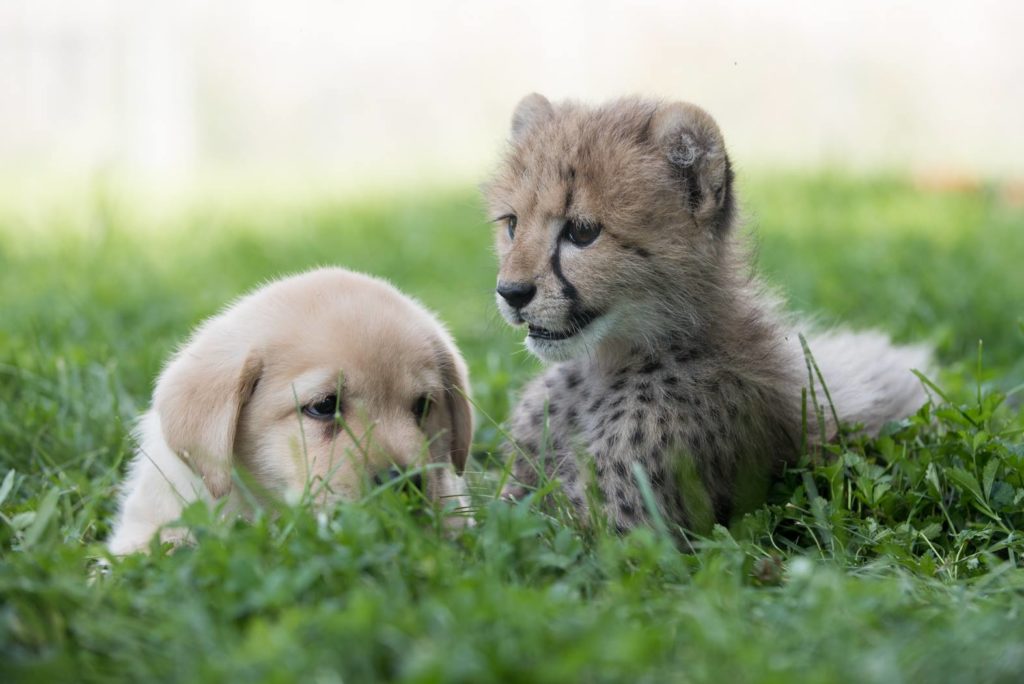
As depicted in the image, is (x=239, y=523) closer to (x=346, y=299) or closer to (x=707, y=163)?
(x=346, y=299)

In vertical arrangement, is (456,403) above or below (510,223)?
below

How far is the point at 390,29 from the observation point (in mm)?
14281

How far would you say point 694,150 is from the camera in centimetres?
346

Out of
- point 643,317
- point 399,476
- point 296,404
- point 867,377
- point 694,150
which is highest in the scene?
point 694,150

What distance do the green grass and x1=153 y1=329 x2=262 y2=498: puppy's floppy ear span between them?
33 centimetres

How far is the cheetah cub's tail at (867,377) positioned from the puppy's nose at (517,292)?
987mm

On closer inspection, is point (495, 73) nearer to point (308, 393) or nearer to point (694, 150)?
point (694, 150)

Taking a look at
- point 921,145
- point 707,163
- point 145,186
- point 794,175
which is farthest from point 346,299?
point 921,145

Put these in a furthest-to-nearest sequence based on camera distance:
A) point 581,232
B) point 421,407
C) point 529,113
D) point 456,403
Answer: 1. point 529,113
2. point 456,403
3. point 421,407
4. point 581,232

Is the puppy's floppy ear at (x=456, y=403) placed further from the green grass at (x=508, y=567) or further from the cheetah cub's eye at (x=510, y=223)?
the cheetah cub's eye at (x=510, y=223)

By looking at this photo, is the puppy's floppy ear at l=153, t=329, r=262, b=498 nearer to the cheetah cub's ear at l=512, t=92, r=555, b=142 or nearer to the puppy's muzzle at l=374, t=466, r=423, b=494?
the puppy's muzzle at l=374, t=466, r=423, b=494

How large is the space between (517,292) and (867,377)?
154cm

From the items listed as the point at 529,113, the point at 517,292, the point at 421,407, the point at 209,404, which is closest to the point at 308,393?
the point at 209,404

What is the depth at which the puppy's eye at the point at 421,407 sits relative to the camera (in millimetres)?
3503
